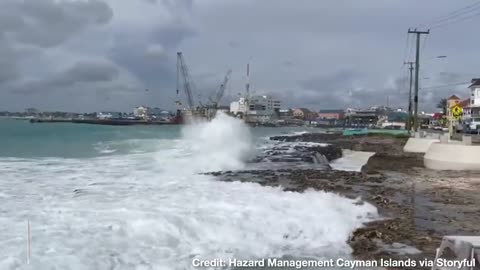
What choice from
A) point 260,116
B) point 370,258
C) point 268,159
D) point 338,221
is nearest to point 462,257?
point 370,258

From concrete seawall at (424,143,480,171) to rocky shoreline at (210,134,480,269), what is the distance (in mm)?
873

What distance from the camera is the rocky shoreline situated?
9.98 meters

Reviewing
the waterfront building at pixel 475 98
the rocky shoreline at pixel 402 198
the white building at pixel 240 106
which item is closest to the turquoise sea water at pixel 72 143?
the rocky shoreline at pixel 402 198

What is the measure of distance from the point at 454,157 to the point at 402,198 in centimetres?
955

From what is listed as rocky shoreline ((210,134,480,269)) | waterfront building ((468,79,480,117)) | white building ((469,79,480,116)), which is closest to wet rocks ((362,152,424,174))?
rocky shoreline ((210,134,480,269))

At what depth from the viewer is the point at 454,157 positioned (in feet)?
79.4

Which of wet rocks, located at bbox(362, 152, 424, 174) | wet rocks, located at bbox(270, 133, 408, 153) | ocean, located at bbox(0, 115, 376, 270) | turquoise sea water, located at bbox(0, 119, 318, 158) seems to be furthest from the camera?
wet rocks, located at bbox(270, 133, 408, 153)

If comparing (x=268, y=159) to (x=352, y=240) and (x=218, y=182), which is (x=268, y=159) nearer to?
(x=218, y=182)

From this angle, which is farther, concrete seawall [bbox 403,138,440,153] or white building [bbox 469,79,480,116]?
white building [bbox 469,79,480,116]

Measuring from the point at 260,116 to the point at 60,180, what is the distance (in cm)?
17537

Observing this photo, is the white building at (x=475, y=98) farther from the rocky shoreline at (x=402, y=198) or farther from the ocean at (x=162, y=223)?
the ocean at (x=162, y=223)

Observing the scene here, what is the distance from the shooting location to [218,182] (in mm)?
20484

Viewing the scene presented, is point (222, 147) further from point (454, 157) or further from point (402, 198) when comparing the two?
point (402, 198)

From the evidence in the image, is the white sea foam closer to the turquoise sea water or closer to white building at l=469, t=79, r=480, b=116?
the turquoise sea water
